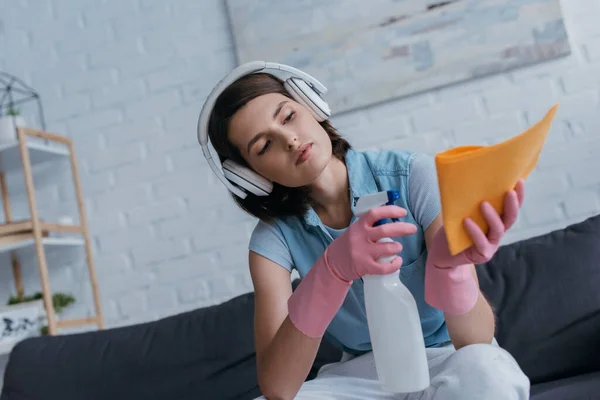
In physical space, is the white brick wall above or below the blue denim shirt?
above

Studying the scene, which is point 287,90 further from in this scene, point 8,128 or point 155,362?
point 8,128

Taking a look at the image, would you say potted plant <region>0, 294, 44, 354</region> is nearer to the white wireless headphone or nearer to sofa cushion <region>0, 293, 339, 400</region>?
sofa cushion <region>0, 293, 339, 400</region>

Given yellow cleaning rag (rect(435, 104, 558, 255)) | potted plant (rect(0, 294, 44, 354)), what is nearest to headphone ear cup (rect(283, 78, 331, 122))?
yellow cleaning rag (rect(435, 104, 558, 255))

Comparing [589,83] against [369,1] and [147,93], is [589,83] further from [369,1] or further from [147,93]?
[147,93]

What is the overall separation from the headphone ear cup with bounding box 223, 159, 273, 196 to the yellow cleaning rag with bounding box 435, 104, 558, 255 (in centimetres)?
45

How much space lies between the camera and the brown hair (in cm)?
109

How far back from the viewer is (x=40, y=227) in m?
2.08

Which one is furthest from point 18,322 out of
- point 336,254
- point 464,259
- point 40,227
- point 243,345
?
point 464,259

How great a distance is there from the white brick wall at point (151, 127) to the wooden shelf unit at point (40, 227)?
5 centimetres

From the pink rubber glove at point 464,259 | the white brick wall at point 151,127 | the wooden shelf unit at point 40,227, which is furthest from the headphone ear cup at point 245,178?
the wooden shelf unit at point 40,227

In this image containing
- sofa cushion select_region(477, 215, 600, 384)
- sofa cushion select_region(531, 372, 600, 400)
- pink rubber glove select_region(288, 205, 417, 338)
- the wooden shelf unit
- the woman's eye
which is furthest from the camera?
the wooden shelf unit

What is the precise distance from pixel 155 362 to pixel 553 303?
961 millimetres

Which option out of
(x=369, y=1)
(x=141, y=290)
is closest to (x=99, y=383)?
(x=141, y=290)

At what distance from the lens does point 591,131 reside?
1.82 meters
